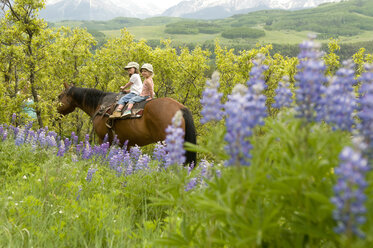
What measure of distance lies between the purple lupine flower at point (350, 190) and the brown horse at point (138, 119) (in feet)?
23.1

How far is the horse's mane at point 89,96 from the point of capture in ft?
36.6

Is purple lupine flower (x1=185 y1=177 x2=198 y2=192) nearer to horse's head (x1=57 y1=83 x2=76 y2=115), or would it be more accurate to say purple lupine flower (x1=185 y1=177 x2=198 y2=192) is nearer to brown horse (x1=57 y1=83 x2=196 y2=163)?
brown horse (x1=57 y1=83 x2=196 y2=163)

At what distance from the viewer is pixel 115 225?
3.75 meters

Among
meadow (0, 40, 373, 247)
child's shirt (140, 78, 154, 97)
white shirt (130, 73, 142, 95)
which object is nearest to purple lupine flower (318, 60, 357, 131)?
A: meadow (0, 40, 373, 247)

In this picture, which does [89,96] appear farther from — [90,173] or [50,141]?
[90,173]

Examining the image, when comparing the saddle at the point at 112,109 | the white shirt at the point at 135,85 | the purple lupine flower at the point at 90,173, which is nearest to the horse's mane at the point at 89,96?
the saddle at the point at 112,109

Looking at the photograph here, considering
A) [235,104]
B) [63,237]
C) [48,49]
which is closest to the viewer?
[235,104]

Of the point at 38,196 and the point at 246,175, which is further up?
the point at 246,175

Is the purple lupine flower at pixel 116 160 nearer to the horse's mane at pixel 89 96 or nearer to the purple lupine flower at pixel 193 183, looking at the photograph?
the purple lupine flower at pixel 193 183

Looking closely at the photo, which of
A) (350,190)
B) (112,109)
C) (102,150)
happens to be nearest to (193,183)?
(350,190)

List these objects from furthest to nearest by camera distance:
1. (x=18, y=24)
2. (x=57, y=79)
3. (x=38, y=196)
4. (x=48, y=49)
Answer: (x=57, y=79)
(x=48, y=49)
(x=18, y=24)
(x=38, y=196)

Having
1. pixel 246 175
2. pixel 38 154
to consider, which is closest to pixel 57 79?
pixel 38 154

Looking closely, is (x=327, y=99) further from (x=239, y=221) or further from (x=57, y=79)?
(x=57, y=79)

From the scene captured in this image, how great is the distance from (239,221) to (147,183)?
354 cm
